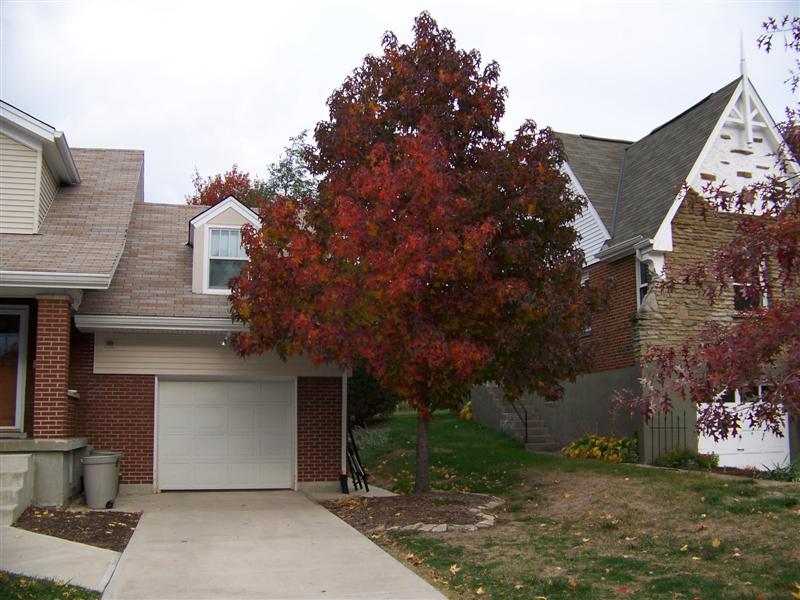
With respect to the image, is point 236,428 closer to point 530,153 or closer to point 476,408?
point 530,153

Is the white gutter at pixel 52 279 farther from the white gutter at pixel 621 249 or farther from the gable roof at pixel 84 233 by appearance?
the white gutter at pixel 621 249

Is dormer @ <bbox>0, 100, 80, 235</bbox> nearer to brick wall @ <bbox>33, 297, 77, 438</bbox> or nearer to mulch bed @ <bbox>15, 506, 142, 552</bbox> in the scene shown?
brick wall @ <bbox>33, 297, 77, 438</bbox>

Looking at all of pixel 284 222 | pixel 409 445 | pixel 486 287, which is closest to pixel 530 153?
pixel 486 287

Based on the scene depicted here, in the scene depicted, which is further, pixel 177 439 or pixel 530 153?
pixel 177 439

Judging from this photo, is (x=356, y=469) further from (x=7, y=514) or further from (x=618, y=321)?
(x=618, y=321)

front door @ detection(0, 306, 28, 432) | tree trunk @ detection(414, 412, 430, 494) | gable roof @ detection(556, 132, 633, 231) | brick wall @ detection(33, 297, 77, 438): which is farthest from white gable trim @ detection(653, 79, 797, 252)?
front door @ detection(0, 306, 28, 432)

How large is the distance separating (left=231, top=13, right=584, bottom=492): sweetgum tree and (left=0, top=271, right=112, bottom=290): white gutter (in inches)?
84.2

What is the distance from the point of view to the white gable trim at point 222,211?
629 inches

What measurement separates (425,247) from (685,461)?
26.6 ft

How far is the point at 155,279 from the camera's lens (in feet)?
51.6

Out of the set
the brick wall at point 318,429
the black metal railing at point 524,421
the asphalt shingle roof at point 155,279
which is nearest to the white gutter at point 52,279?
the asphalt shingle roof at point 155,279

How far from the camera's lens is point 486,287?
1213 centimetres

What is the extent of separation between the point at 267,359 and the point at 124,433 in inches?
111

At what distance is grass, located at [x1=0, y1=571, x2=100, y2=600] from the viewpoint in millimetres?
7383
